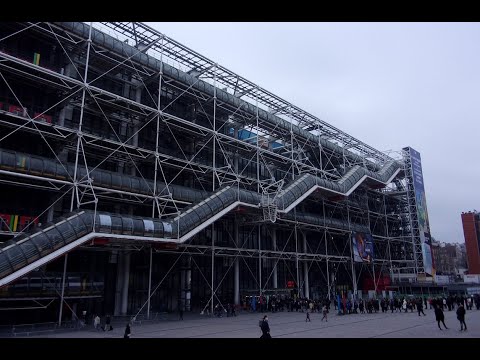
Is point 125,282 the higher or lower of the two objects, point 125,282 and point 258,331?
the higher

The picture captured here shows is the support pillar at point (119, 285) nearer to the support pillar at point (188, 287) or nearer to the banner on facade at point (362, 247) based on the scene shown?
the support pillar at point (188, 287)

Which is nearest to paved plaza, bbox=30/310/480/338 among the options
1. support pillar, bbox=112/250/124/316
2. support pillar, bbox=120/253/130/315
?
support pillar, bbox=120/253/130/315

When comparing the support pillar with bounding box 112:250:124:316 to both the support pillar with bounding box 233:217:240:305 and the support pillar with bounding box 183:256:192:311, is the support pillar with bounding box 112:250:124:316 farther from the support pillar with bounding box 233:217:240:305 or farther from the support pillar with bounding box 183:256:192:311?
the support pillar with bounding box 233:217:240:305

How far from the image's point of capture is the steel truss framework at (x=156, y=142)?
2036 centimetres

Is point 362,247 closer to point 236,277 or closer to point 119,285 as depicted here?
point 236,277

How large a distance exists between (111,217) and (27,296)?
15.5ft

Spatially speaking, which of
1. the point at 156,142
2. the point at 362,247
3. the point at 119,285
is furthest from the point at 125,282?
the point at 362,247

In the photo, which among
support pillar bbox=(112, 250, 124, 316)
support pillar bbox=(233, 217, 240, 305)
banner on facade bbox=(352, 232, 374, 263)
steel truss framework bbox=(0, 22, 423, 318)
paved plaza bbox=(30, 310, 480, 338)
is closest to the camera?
paved plaza bbox=(30, 310, 480, 338)

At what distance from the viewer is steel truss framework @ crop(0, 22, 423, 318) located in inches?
802

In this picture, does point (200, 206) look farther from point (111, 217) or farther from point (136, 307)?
point (136, 307)

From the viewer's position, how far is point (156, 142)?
23.8 metres
